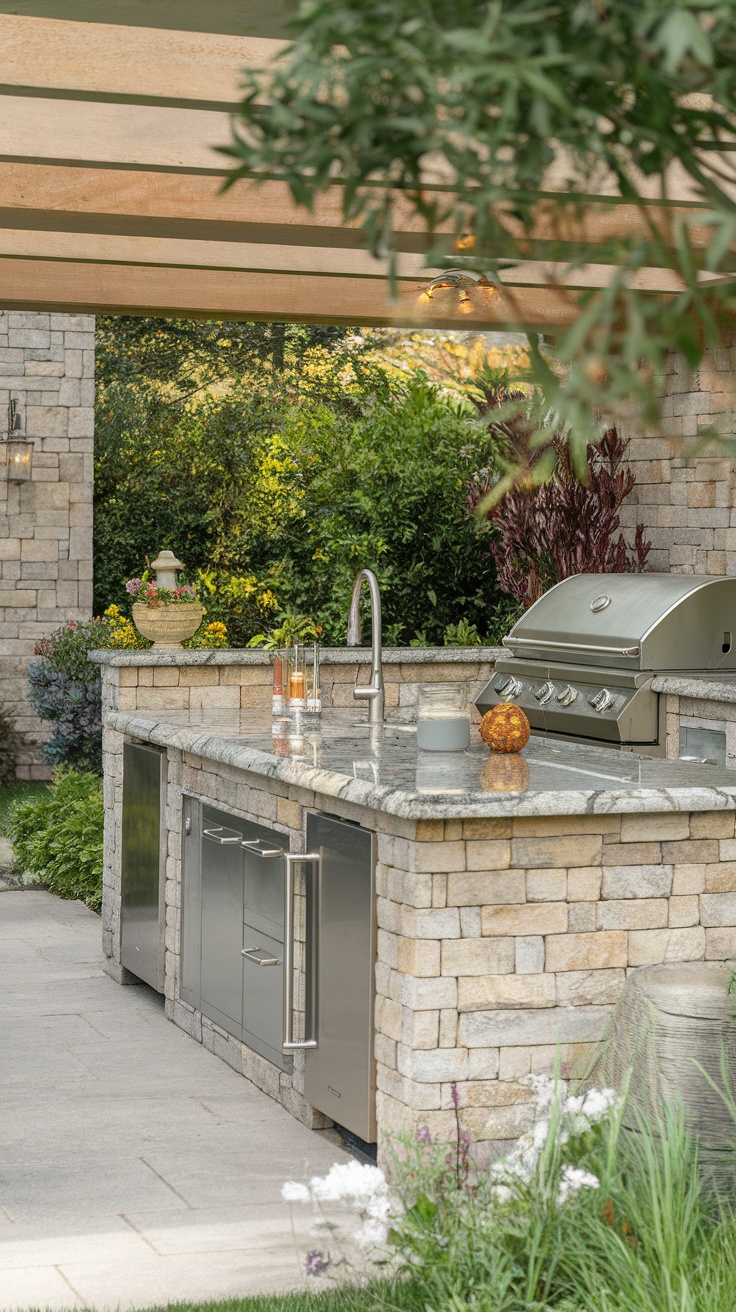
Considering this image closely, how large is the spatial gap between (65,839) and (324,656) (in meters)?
2.63

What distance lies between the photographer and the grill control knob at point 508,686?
7.44m

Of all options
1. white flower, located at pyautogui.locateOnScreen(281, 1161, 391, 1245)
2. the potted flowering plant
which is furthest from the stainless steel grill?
white flower, located at pyautogui.locateOnScreen(281, 1161, 391, 1245)

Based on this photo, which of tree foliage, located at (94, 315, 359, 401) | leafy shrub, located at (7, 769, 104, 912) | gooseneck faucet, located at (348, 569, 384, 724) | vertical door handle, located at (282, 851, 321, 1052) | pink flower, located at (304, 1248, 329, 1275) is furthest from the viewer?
tree foliage, located at (94, 315, 359, 401)

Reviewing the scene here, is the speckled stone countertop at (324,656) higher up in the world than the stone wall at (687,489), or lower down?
lower down

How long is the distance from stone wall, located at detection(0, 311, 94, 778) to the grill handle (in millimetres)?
5847

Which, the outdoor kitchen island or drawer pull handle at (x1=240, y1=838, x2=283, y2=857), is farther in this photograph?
drawer pull handle at (x1=240, y1=838, x2=283, y2=857)

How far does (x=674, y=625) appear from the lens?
6789mm

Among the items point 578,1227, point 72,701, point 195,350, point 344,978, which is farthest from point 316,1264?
point 195,350

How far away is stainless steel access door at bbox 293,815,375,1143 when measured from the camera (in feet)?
13.8

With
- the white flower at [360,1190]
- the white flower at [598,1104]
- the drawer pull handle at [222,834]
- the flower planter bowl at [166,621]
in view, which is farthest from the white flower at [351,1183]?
the flower planter bowl at [166,621]

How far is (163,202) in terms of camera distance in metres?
6.02

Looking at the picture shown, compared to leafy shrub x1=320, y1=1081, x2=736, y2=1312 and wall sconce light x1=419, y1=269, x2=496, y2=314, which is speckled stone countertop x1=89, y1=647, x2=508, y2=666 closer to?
wall sconce light x1=419, y1=269, x2=496, y2=314

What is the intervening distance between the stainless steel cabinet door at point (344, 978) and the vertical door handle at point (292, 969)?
0.03m

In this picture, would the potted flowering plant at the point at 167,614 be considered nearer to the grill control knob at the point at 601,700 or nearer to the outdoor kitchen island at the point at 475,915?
the grill control knob at the point at 601,700
